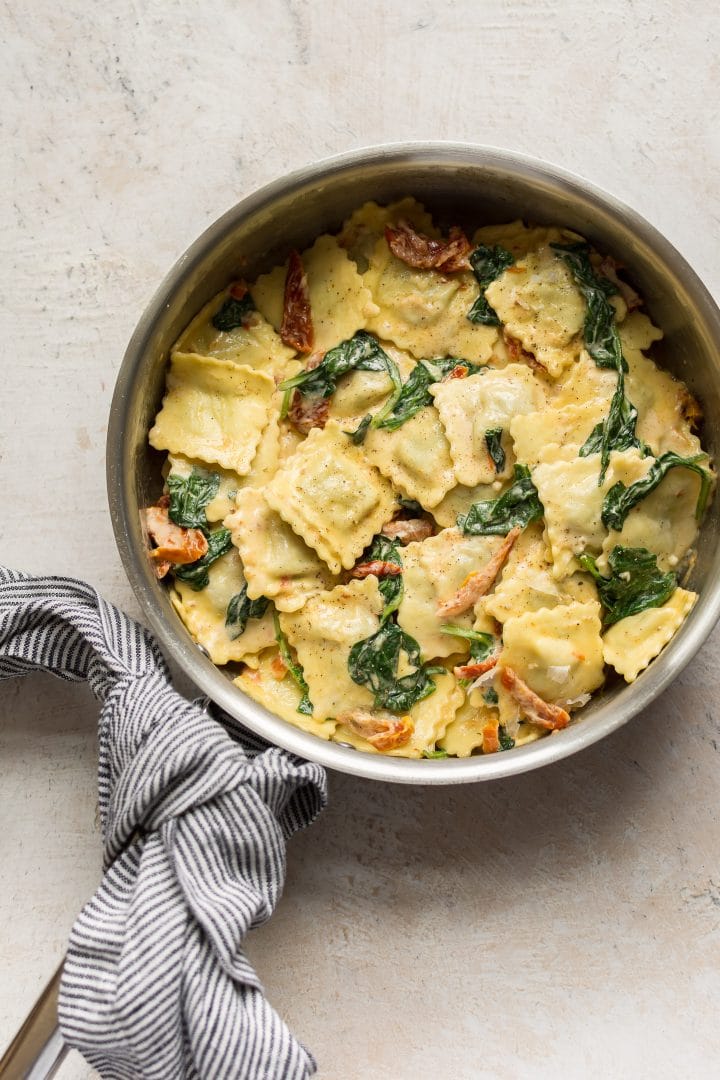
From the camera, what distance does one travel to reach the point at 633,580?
3.18 metres

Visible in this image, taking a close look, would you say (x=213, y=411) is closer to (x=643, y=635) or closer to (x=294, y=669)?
(x=294, y=669)

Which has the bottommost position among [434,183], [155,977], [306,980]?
[306,980]

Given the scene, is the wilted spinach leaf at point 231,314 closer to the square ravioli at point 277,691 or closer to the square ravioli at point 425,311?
the square ravioli at point 425,311

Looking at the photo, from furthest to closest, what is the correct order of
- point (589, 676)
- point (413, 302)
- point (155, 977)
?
point (413, 302) → point (589, 676) → point (155, 977)

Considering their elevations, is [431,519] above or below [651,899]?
above

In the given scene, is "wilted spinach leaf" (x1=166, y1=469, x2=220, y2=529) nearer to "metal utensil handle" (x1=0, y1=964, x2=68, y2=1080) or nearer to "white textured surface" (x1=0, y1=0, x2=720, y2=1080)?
"white textured surface" (x1=0, y1=0, x2=720, y2=1080)

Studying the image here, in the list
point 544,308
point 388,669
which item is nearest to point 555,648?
point 388,669

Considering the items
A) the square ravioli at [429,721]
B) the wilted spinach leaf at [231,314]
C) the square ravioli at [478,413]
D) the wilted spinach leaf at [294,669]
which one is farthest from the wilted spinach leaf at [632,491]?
the wilted spinach leaf at [231,314]

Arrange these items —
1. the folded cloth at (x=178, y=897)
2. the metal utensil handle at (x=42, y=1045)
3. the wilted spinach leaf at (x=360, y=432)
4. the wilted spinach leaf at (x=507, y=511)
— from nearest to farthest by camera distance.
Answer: the folded cloth at (x=178, y=897)
the metal utensil handle at (x=42, y=1045)
the wilted spinach leaf at (x=507, y=511)
the wilted spinach leaf at (x=360, y=432)

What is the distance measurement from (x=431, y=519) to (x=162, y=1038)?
6.32 ft

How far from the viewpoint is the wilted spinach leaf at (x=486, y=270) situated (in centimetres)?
339

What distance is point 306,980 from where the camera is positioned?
3.47 meters

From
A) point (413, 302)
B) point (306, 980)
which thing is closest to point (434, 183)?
point (413, 302)

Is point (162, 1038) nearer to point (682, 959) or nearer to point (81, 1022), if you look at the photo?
point (81, 1022)
